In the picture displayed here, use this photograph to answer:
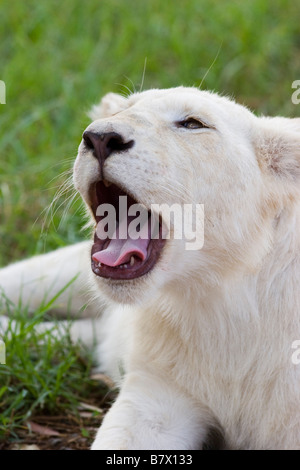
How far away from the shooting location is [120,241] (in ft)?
11.4

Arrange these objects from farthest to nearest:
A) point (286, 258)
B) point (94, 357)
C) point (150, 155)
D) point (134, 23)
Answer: point (134, 23), point (94, 357), point (286, 258), point (150, 155)

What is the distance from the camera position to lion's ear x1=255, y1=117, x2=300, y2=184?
3.69m

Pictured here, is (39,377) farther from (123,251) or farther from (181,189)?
(181,189)

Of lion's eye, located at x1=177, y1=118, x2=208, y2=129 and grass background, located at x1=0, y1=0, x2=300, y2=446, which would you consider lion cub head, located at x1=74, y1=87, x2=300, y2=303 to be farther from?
grass background, located at x1=0, y1=0, x2=300, y2=446

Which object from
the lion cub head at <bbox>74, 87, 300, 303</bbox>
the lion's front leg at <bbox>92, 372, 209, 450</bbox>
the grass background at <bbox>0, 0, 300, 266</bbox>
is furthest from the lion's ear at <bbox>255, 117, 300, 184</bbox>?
the grass background at <bbox>0, 0, 300, 266</bbox>

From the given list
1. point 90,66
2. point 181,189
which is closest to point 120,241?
point 181,189

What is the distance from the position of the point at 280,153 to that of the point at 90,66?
4.52 metres

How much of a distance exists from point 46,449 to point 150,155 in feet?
5.15

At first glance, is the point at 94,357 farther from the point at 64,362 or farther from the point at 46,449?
the point at 46,449

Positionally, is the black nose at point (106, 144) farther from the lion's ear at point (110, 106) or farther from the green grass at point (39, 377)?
the green grass at point (39, 377)

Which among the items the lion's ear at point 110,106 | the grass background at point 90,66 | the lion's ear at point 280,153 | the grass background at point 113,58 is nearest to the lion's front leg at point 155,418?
the lion's ear at point 280,153

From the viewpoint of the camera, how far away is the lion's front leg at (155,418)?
12.2ft

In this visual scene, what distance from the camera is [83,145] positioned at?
3.40 m

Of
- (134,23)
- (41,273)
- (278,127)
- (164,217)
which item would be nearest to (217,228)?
(164,217)
